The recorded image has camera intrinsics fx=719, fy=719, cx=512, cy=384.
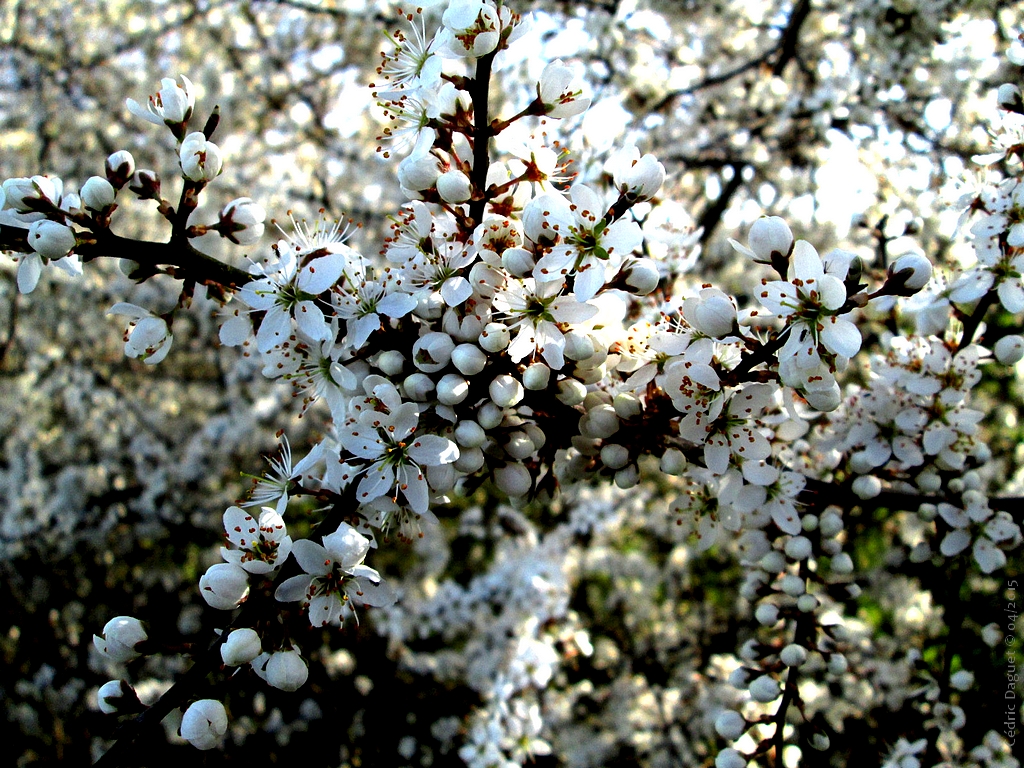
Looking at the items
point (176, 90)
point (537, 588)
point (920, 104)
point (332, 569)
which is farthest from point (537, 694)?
point (920, 104)

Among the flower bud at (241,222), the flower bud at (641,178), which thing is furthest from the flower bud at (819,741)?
the flower bud at (241,222)

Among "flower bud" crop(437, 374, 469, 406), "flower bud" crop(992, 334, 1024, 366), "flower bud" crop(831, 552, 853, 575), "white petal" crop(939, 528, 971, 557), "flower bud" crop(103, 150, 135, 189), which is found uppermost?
"flower bud" crop(103, 150, 135, 189)

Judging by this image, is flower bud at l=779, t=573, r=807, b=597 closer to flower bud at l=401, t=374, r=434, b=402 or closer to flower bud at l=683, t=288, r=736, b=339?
flower bud at l=683, t=288, r=736, b=339

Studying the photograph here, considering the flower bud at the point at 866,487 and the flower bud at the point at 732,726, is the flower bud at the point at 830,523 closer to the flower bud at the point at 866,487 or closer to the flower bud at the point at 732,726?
the flower bud at the point at 866,487

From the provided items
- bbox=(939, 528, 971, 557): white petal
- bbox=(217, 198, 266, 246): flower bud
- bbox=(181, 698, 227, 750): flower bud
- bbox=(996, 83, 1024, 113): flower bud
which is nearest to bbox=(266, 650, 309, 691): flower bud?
bbox=(181, 698, 227, 750): flower bud

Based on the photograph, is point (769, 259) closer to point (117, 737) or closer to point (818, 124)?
point (117, 737)

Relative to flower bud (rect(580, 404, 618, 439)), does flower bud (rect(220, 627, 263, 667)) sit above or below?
below

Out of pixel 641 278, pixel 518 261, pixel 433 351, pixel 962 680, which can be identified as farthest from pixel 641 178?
pixel 962 680

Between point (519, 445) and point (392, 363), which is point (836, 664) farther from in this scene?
point (392, 363)
